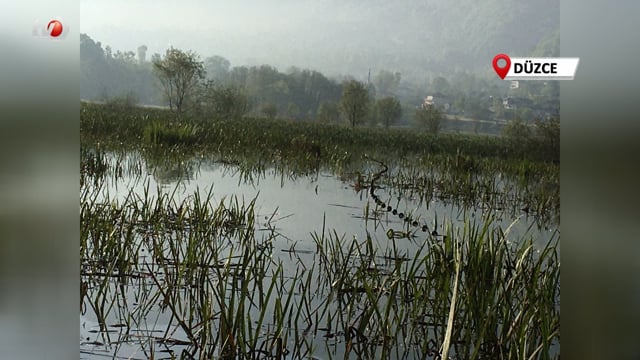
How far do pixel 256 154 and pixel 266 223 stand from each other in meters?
0.29

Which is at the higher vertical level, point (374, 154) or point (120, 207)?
point (374, 154)

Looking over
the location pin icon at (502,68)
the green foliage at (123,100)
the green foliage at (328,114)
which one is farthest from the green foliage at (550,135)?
the green foliage at (123,100)

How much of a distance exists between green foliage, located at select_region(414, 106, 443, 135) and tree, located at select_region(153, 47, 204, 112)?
88 cm

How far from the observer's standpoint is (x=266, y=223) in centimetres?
305

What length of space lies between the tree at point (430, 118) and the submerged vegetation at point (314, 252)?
4 centimetres

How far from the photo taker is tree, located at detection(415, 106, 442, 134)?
2928 millimetres

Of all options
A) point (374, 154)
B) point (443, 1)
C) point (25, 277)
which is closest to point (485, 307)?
point (374, 154)

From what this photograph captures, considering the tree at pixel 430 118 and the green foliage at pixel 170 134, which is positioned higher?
the tree at pixel 430 118

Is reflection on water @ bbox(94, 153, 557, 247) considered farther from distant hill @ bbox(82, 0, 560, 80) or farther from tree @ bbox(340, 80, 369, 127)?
distant hill @ bbox(82, 0, 560, 80)

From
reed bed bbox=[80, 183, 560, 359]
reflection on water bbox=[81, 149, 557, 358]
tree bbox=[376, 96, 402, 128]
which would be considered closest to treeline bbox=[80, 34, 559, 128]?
tree bbox=[376, 96, 402, 128]

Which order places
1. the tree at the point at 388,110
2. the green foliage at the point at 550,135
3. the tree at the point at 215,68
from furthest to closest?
the tree at the point at 215,68, the tree at the point at 388,110, the green foliage at the point at 550,135

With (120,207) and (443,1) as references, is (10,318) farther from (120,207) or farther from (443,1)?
(443,1)

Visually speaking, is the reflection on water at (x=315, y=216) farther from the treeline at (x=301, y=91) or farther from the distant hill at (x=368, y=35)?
the distant hill at (x=368, y=35)

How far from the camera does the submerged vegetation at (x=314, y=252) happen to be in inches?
114
